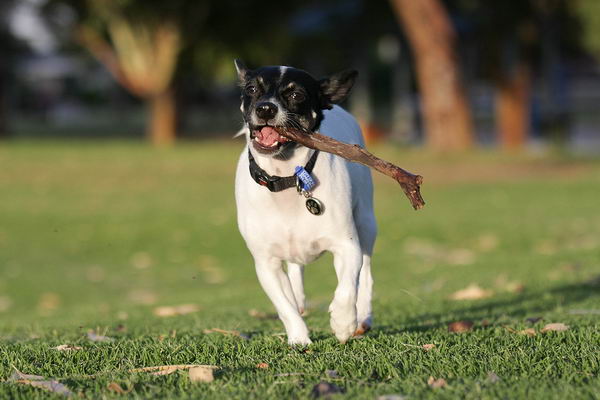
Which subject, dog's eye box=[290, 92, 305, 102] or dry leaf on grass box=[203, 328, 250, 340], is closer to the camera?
dog's eye box=[290, 92, 305, 102]

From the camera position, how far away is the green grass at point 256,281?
4.55 meters

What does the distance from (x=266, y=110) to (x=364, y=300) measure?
1507 mm

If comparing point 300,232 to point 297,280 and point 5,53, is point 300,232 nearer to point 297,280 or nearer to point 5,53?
point 297,280

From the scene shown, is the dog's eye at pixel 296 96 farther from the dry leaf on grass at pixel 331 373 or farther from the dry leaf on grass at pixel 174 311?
the dry leaf on grass at pixel 174 311

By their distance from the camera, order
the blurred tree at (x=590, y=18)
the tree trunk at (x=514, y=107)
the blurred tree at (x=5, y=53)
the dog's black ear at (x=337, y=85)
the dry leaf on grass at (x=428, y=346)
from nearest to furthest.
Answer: the dry leaf on grass at (x=428, y=346) < the dog's black ear at (x=337, y=85) < the blurred tree at (x=590, y=18) < the tree trunk at (x=514, y=107) < the blurred tree at (x=5, y=53)

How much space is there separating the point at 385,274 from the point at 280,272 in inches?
293

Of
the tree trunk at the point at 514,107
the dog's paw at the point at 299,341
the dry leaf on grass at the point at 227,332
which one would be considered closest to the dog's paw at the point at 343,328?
the dog's paw at the point at 299,341

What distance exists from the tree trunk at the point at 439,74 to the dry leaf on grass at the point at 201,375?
2230cm

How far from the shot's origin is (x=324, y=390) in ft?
13.7

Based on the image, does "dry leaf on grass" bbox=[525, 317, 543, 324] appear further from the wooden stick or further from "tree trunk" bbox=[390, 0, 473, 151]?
"tree trunk" bbox=[390, 0, 473, 151]

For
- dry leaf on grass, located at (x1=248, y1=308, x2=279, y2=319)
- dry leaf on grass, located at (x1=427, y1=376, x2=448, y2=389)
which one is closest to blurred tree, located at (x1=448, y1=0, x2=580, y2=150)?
dry leaf on grass, located at (x1=248, y1=308, x2=279, y2=319)

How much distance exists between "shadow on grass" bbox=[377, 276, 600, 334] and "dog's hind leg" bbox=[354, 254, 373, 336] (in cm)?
14

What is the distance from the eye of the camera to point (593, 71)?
49.1 m

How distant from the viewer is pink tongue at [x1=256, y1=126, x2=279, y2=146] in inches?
209
